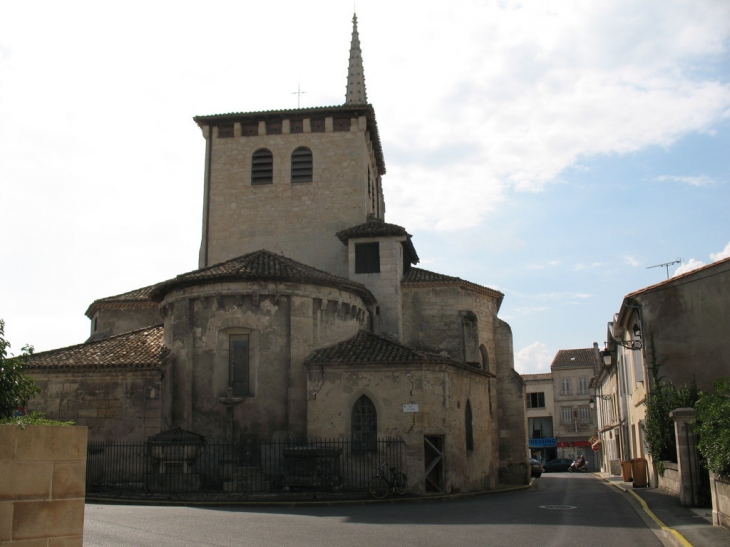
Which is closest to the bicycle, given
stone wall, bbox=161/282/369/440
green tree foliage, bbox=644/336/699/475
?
stone wall, bbox=161/282/369/440

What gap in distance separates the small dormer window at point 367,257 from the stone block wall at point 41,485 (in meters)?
22.8

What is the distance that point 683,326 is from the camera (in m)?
22.1

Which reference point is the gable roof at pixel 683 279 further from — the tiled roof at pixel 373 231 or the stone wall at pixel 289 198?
the stone wall at pixel 289 198

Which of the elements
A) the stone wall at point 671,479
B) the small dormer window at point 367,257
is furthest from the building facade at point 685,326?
the small dormer window at point 367,257

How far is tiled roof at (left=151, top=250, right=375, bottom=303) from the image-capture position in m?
24.1

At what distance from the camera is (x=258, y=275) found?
24.0 meters

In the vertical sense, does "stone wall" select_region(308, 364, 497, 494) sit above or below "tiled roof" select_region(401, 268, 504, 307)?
below

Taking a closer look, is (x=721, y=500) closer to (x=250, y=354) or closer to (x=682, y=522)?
(x=682, y=522)

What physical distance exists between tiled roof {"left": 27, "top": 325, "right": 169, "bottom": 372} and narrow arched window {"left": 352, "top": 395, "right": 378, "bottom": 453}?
21.6 feet

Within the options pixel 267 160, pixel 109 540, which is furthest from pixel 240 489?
pixel 267 160

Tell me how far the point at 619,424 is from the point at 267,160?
2120 cm

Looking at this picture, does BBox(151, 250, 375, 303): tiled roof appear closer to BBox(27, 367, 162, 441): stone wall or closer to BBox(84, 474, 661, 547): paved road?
BBox(27, 367, 162, 441): stone wall

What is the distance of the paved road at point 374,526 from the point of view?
11.8 meters

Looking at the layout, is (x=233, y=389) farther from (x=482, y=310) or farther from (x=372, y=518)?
(x=482, y=310)
